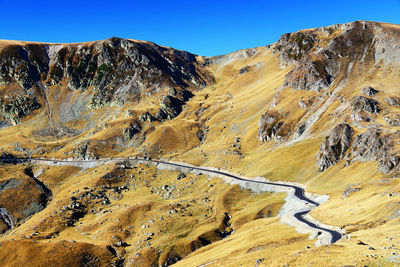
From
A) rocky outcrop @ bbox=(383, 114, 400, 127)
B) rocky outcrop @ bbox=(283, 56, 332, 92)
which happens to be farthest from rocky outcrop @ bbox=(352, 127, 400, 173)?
rocky outcrop @ bbox=(283, 56, 332, 92)

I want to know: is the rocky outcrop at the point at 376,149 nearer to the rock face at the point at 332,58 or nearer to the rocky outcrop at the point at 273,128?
the rocky outcrop at the point at 273,128

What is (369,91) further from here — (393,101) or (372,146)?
(372,146)

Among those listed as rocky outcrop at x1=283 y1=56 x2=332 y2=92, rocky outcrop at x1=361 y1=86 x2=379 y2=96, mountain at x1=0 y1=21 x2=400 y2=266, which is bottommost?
mountain at x1=0 y1=21 x2=400 y2=266

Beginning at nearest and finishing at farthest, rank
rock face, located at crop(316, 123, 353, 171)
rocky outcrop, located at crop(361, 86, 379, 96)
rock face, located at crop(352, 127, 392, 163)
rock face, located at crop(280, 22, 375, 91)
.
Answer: rock face, located at crop(352, 127, 392, 163) → rock face, located at crop(316, 123, 353, 171) → rocky outcrop, located at crop(361, 86, 379, 96) → rock face, located at crop(280, 22, 375, 91)

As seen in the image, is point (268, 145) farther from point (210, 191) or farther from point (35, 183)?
point (35, 183)

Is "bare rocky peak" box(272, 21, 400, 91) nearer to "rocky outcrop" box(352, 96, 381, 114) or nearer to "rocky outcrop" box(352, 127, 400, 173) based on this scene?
"rocky outcrop" box(352, 96, 381, 114)

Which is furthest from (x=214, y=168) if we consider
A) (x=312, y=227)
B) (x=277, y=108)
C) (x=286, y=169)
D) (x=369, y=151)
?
(x=312, y=227)
